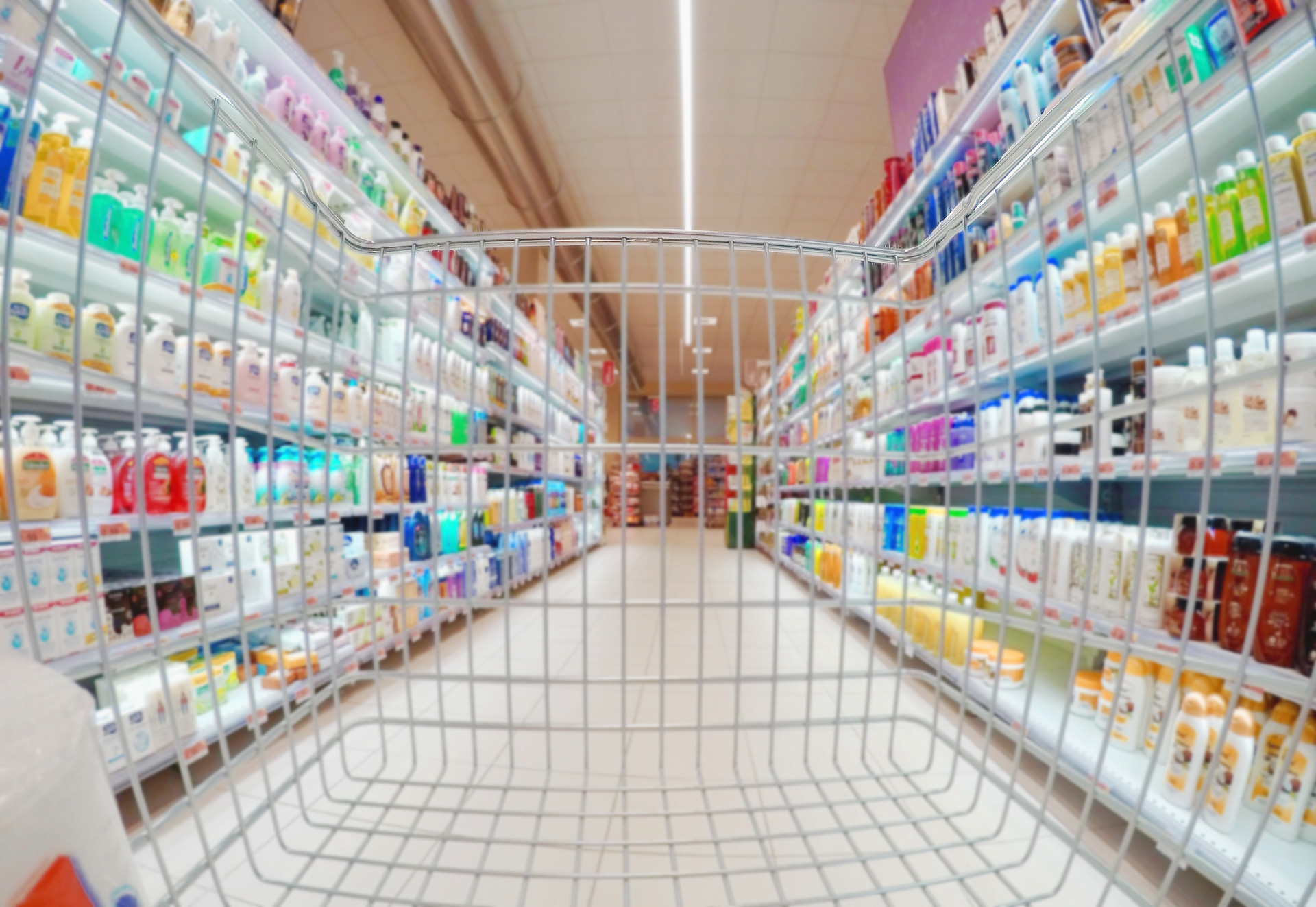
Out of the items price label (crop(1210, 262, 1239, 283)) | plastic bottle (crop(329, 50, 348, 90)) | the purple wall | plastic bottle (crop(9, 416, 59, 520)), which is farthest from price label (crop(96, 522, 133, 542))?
the purple wall

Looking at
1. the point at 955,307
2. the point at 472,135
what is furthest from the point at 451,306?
the point at 955,307

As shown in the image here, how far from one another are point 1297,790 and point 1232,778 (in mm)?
98

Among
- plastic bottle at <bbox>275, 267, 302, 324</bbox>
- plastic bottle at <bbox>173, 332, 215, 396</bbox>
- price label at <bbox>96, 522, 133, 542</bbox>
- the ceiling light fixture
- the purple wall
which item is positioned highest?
the ceiling light fixture

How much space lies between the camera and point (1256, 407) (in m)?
1.30

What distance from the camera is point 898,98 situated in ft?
12.6

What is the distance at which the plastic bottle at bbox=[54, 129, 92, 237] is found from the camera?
Answer: 4.94 feet

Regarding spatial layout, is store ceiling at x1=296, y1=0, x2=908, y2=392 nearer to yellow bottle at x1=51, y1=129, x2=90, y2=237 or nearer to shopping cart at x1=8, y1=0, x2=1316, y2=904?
shopping cart at x1=8, y1=0, x2=1316, y2=904

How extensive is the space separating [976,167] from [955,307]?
22.0 inches

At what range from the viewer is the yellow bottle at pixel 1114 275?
1689 millimetres

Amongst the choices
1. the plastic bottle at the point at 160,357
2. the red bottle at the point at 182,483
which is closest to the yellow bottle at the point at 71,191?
the plastic bottle at the point at 160,357

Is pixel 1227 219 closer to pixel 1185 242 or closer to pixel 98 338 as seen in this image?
pixel 1185 242

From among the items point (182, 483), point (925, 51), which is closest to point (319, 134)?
point (182, 483)

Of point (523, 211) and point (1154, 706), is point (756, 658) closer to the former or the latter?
point (1154, 706)

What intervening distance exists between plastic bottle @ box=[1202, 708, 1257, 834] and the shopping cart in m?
0.03
